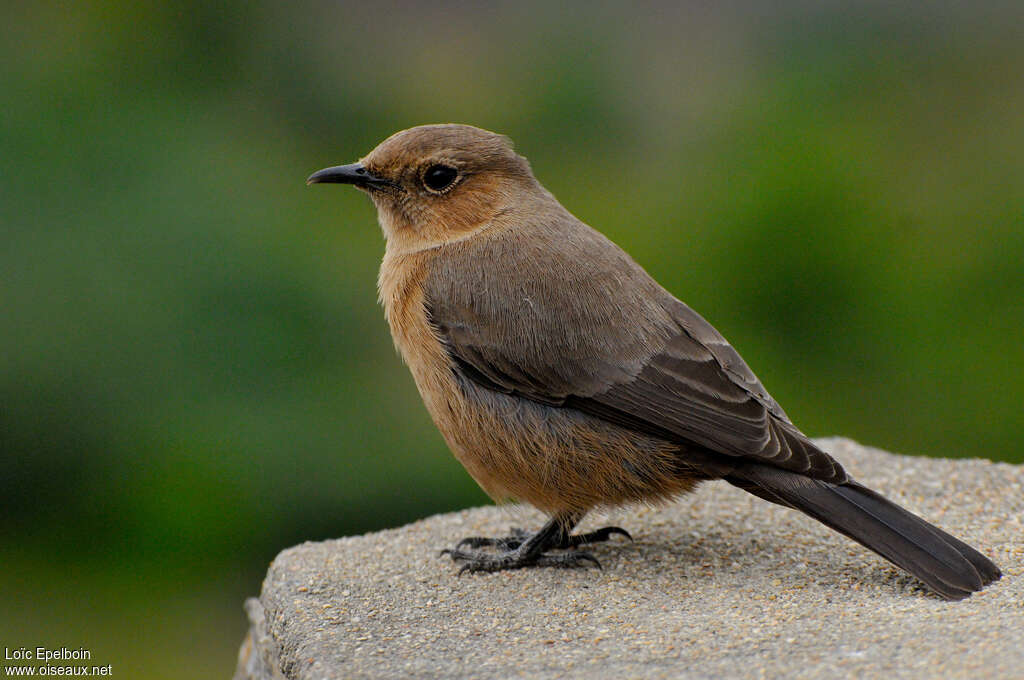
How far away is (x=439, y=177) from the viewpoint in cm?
569

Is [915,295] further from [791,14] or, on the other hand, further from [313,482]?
[313,482]

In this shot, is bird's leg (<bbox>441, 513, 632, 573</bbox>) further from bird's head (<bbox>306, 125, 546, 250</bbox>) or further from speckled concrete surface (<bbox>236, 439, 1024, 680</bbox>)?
bird's head (<bbox>306, 125, 546, 250</bbox>)

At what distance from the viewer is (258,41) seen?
33.0 ft

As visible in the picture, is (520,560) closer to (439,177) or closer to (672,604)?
(672,604)

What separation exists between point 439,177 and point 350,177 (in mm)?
414

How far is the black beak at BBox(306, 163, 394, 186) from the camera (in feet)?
18.5

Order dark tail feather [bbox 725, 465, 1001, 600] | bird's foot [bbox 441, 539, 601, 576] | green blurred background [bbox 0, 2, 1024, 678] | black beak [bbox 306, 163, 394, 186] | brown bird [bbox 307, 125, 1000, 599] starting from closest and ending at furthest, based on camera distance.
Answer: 1. dark tail feather [bbox 725, 465, 1001, 600]
2. brown bird [bbox 307, 125, 1000, 599]
3. bird's foot [bbox 441, 539, 601, 576]
4. black beak [bbox 306, 163, 394, 186]
5. green blurred background [bbox 0, 2, 1024, 678]

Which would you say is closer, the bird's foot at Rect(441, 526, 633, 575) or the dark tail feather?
the dark tail feather

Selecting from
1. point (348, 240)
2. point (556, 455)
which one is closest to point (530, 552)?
point (556, 455)

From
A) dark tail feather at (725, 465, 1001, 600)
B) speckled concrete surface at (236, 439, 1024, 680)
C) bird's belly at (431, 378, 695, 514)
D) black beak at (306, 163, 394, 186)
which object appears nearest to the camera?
speckled concrete surface at (236, 439, 1024, 680)

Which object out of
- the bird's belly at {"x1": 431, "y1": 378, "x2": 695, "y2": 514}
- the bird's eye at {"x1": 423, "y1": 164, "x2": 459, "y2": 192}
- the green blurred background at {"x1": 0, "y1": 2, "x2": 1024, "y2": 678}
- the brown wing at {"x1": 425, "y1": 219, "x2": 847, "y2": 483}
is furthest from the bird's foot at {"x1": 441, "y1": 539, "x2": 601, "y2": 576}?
the green blurred background at {"x1": 0, "y1": 2, "x2": 1024, "y2": 678}

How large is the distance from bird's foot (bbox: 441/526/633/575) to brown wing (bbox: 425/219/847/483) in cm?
69

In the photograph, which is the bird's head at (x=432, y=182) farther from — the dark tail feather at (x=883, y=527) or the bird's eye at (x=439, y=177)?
the dark tail feather at (x=883, y=527)

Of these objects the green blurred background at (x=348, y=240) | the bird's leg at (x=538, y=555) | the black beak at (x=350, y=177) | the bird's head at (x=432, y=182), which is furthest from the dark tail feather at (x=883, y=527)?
the green blurred background at (x=348, y=240)
